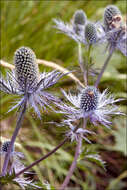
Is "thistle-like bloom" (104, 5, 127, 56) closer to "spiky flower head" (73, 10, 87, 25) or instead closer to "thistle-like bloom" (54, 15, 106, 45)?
"thistle-like bloom" (54, 15, 106, 45)

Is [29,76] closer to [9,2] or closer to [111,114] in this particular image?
[111,114]

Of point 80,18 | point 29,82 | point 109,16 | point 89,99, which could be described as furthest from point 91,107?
point 80,18

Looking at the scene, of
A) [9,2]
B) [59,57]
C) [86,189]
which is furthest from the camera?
[59,57]

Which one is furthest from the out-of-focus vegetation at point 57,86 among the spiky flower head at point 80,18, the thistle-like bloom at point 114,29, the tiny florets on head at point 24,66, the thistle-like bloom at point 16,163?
the tiny florets on head at point 24,66

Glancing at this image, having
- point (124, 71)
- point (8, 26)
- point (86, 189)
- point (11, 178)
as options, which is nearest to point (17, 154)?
point (11, 178)

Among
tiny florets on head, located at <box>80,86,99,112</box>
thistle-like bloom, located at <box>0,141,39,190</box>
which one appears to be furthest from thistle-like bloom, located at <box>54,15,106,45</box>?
thistle-like bloom, located at <box>0,141,39,190</box>

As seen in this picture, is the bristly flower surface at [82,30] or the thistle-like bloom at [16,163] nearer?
the thistle-like bloom at [16,163]

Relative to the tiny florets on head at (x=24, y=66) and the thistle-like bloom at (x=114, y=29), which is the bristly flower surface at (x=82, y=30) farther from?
the tiny florets on head at (x=24, y=66)
